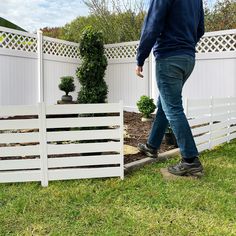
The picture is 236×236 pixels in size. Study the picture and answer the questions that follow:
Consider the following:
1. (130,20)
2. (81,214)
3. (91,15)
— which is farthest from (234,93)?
(91,15)

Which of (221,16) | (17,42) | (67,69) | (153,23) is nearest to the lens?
(153,23)

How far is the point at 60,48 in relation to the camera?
8.63 metres

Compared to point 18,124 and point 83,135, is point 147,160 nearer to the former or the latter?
point 83,135

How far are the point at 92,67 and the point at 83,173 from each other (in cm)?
224

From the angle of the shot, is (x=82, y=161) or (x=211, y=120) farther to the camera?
(x=211, y=120)

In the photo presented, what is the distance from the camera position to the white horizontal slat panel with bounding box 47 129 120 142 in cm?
296

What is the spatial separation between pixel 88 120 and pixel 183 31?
1.20m

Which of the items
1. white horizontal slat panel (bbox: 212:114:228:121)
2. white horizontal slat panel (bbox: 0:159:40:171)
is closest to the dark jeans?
white horizontal slat panel (bbox: 0:159:40:171)

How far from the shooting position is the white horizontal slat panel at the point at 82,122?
2.96 m

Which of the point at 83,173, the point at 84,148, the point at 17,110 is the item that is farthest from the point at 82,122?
the point at 17,110

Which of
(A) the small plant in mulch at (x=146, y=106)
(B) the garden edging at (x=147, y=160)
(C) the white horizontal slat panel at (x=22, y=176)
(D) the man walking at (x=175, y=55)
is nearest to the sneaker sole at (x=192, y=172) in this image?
(D) the man walking at (x=175, y=55)

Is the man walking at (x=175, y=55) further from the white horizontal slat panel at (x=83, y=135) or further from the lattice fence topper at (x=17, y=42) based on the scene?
the lattice fence topper at (x=17, y=42)

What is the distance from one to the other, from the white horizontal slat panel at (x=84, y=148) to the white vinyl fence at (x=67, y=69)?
448 centimetres

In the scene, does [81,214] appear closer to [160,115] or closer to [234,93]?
[160,115]
